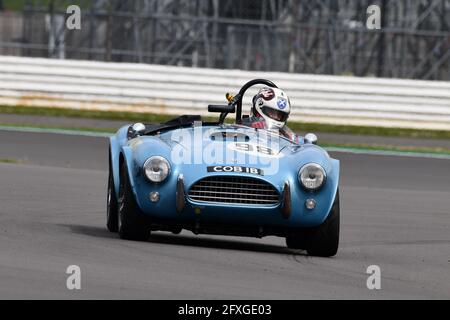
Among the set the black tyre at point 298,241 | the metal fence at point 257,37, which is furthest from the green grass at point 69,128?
the black tyre at point 298,241

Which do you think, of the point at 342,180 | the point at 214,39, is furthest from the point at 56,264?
the point at 214,39

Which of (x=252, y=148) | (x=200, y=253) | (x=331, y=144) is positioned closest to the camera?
(x=200, y=253)

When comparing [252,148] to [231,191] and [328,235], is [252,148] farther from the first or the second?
[328,235]

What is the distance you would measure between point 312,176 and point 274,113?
1.34m

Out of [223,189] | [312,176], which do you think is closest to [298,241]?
[312,176]

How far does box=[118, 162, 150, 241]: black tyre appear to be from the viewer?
334 inches

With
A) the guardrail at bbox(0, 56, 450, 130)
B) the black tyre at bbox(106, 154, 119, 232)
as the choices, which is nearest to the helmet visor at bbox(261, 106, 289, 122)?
the black tyre at bbox(106, 154, 119, 232)

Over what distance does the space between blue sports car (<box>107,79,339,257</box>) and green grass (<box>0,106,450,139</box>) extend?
1327 cm

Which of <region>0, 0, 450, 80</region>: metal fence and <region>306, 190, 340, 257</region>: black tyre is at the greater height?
<region>0, 0, 450, 80</region>: metal fence

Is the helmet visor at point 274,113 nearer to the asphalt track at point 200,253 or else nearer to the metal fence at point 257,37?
the asphalt track at point 200,253

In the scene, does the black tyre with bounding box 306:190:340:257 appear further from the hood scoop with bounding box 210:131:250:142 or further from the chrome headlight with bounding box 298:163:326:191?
the hood scoop with bounding box 210:131:250:142

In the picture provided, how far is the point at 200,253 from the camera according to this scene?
8.27m

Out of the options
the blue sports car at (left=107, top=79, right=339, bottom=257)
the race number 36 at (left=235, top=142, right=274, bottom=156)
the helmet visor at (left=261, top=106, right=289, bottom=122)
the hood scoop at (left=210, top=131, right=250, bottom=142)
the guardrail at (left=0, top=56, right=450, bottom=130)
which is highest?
the helmet visor at (left=261, top=106, right=289, bottom=122)
